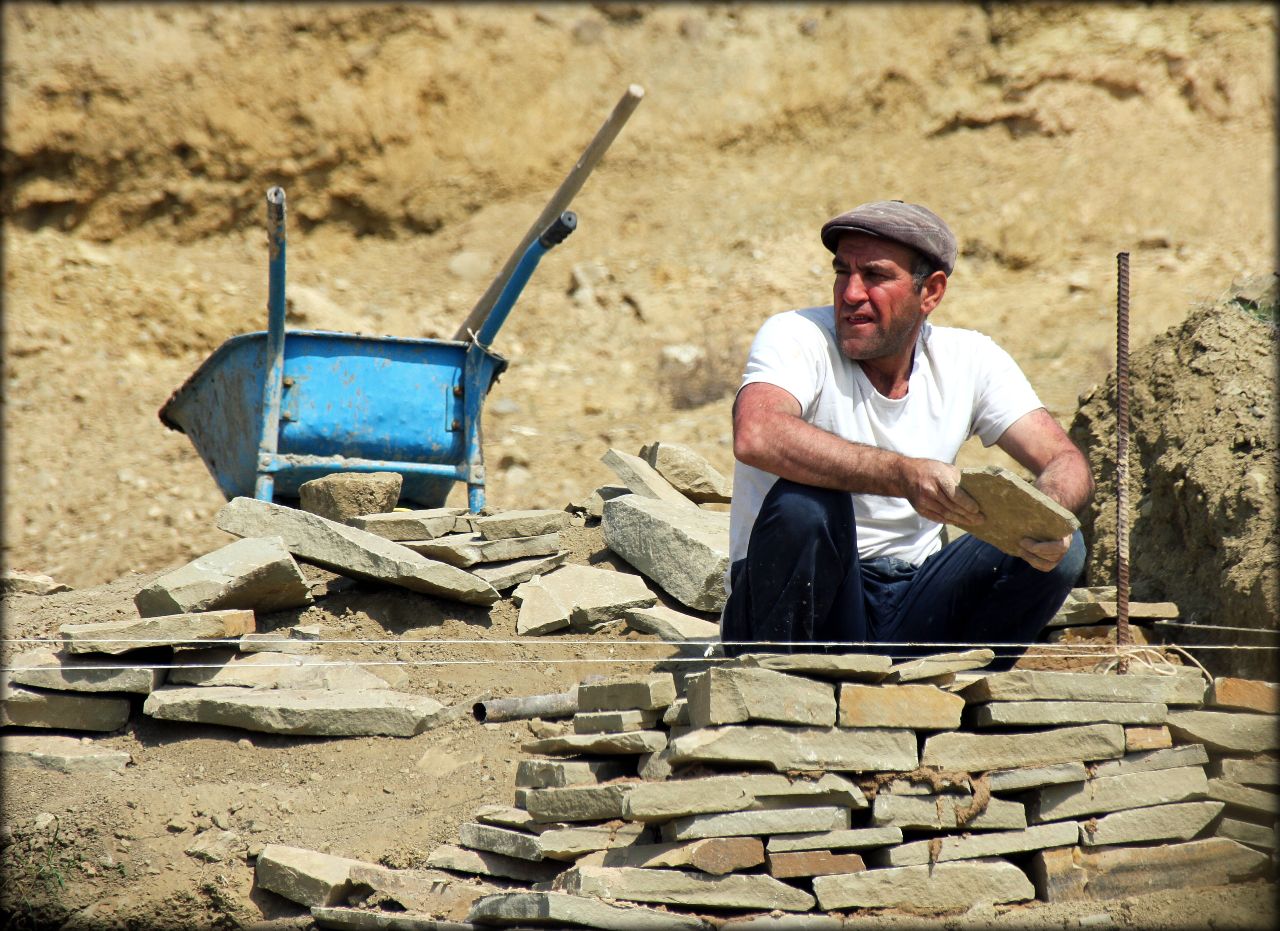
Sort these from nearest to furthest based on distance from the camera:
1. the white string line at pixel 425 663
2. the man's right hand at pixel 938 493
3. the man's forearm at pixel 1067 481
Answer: the man's right hand at pixel 938 493 < the man's forearm at pixel 1067 481 < the white string line at pixel 425 663

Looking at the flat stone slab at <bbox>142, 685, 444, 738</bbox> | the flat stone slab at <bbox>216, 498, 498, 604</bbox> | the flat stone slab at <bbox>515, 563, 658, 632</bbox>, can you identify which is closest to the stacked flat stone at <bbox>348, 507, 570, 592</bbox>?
the flat stone slab at <bbox>515, 563, 658, 632</bbox>

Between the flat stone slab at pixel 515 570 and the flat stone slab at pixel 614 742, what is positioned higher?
the flat stone slab at pixel 515 570

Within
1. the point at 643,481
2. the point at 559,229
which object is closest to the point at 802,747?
the point at 643,481

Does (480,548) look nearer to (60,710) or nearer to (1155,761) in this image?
(60,710)

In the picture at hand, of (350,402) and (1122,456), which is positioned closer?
(1122,456)

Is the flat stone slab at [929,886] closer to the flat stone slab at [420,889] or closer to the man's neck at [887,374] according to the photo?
the flat stone slab at [420,889]

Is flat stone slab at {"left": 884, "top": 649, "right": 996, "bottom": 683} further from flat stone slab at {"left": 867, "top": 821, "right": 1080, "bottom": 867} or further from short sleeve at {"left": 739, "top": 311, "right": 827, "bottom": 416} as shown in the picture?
short sleeve at {"left": 739, "top": 311, "right": 827, "bottom": 416}

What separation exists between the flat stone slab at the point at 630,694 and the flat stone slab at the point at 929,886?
560 millimetres

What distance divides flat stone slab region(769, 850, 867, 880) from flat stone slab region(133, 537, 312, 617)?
209 centimetres

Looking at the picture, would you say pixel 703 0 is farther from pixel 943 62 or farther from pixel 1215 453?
pixel 1215 453

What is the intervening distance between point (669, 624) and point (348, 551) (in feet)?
3.76

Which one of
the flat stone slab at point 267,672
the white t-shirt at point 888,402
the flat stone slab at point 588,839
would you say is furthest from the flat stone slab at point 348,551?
the flat stone slab at point 588,839

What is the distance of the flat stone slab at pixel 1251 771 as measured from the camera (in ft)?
10.3

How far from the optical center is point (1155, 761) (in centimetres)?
313
